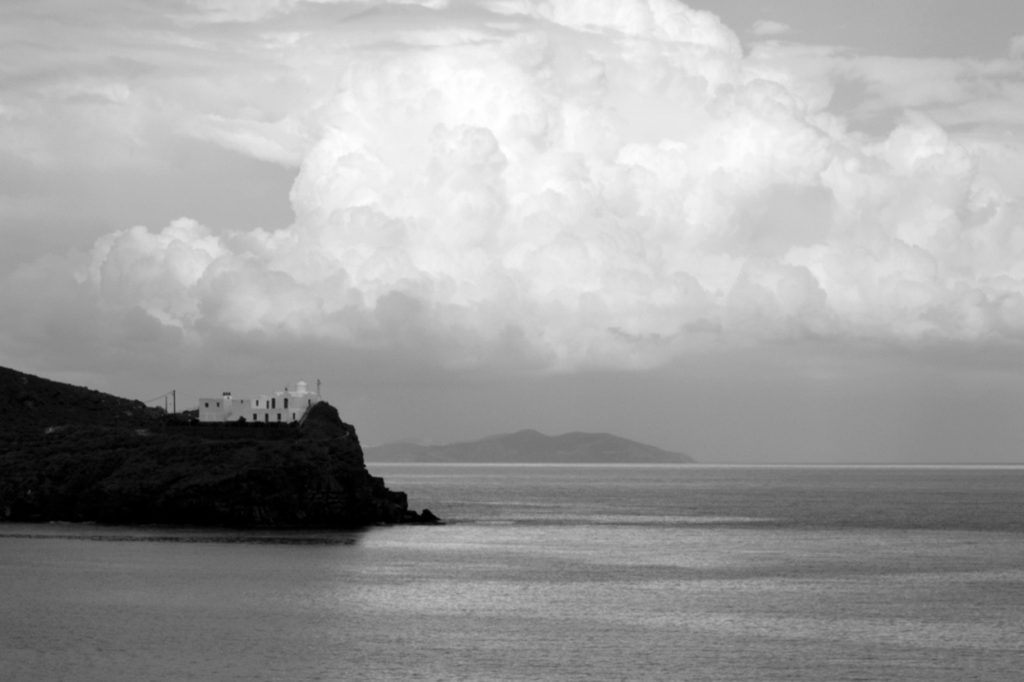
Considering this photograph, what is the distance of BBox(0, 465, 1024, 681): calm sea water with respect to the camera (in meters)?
75.7

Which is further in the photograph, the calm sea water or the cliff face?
the cliff face

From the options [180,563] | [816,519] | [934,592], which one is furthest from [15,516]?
[934,592]

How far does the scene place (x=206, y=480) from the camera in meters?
169

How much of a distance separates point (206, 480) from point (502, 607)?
79813 mm

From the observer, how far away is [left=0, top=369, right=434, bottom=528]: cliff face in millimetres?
166875

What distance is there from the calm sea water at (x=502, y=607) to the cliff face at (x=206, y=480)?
1004 cm

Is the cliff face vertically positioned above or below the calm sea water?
above

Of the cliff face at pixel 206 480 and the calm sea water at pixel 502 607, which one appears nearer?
the calm sea water at pixel 502 607

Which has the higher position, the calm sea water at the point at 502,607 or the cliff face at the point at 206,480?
the cliff face at the point at 206,480

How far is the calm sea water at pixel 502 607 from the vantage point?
75688 mm

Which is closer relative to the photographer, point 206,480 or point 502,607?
point 502,607

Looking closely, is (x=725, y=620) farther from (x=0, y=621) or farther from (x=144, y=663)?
(x=0, y=621)

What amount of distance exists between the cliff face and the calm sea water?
10044 mm

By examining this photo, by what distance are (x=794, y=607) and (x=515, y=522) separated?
294 ft
